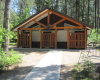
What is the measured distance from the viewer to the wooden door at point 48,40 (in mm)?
12203

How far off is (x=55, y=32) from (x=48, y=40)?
4.54 feet

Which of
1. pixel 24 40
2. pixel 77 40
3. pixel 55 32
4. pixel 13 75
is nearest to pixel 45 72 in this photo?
pixel 13 75

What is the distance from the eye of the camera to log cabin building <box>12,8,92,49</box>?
11.3m

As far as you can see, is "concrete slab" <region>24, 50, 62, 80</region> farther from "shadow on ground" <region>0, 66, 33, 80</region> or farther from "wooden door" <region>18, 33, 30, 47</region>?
"wooden door" <region>18, 33, 30, 47</region>

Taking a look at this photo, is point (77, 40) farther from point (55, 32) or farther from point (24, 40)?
point (24, 40)

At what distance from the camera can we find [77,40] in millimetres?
11594

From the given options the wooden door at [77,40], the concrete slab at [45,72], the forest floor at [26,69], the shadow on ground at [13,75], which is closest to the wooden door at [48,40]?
the wooden door at [77,40]

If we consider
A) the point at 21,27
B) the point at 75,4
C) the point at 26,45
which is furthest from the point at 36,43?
the point at 75,4

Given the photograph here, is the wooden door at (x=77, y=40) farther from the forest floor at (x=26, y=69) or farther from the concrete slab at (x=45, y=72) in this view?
the concrete slab at (x=45, y=72)

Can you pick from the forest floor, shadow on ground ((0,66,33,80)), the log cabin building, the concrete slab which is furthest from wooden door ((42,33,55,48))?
shadow on ground ((0,66,33,80))

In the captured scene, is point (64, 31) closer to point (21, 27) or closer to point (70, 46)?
point (70, 46)

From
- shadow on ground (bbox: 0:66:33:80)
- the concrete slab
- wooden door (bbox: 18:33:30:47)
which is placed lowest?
shadow on ground (bbox: 0:66:33:80)

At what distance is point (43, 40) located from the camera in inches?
490

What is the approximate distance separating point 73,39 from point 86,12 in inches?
766
